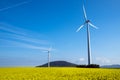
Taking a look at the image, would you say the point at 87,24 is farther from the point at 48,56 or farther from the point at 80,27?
the point at 48,56

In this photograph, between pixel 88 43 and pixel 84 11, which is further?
pixel 84 11

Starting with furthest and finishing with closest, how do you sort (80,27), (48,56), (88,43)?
(48,56)
(80,27)
(88,43)

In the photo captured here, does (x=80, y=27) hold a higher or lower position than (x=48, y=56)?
higher

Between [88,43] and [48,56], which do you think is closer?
[88,43]

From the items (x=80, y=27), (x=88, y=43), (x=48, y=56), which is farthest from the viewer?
(x=48, y=56)

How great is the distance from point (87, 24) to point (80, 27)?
292cm

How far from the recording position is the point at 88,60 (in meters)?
72.8

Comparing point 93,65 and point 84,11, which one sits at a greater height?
point 84,11

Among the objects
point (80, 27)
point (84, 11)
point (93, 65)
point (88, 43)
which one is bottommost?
point (93, 65)

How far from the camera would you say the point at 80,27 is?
243ft

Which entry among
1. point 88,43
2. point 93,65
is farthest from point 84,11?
point 93,65

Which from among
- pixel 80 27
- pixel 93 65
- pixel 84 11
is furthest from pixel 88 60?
pixel 84 11

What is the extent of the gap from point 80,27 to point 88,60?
12896mm

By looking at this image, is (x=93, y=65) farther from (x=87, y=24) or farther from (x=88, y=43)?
(x=87, y=24)
